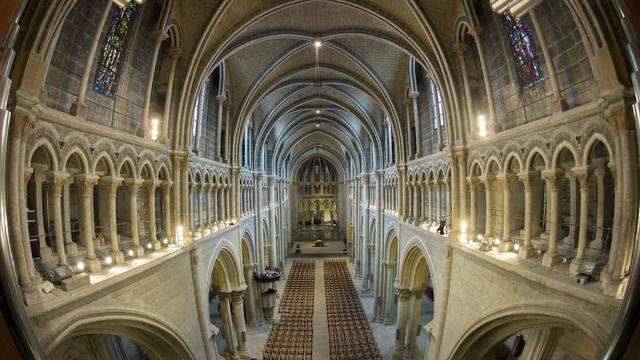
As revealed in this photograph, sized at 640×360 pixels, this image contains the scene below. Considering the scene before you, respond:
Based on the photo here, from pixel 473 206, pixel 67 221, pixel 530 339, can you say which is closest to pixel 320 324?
pixel 530 339

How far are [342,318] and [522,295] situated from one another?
60.5 ft

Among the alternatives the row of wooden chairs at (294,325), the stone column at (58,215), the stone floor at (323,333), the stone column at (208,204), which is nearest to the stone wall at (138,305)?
the stone column at (58,215)

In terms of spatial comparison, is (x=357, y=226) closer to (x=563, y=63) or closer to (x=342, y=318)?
(x=342, y=318)

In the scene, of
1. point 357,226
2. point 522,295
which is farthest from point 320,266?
point 522,295

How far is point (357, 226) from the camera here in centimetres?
3534

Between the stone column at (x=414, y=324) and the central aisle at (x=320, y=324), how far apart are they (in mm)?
5122

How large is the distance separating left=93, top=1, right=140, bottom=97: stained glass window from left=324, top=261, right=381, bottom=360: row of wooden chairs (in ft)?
58.9

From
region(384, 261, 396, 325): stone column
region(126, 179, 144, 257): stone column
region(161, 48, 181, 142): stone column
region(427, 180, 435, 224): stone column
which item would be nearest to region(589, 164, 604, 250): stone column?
region(427, 180, 435, 224): stone column

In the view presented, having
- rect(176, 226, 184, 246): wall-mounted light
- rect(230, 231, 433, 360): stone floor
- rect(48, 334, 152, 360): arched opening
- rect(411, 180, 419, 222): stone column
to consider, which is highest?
rect(411, 180, 419, 222): stone column

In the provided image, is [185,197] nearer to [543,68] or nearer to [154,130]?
[154,130]

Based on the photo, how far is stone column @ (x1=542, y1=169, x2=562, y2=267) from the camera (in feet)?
23.7

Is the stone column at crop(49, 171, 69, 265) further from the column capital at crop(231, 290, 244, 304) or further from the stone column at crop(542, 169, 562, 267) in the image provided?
the column capital at crop(231, 290, 244, 304)

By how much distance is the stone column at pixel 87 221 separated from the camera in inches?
291

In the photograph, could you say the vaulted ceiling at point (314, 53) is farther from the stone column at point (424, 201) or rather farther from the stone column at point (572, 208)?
the stone column at point (572, 208)
